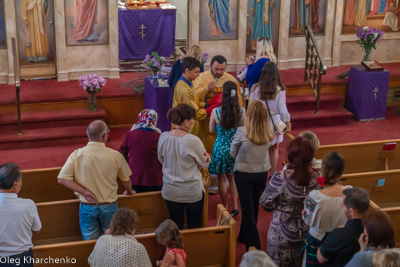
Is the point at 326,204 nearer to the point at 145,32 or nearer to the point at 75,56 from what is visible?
the point at 75,56

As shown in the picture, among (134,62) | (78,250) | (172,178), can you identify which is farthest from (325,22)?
(78,250)

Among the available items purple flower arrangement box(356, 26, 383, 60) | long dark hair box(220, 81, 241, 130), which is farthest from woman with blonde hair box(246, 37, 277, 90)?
purple flower arrangement box(356, 26, 383, 60)

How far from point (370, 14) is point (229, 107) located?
21.6ft

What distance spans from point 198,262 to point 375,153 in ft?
9.96

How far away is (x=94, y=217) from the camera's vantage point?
20.0 ft

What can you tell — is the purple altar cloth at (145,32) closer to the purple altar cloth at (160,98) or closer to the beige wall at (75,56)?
the beige wall at (75,56)

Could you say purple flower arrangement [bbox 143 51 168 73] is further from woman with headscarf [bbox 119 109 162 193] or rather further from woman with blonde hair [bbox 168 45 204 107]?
woman with headscarf [bbox 119 109 162 193]

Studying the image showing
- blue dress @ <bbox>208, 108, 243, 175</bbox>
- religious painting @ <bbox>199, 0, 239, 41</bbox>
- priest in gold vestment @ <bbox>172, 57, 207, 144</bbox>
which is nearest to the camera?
blue dress @ <bbox>208, 108, 243, 175</bbox>

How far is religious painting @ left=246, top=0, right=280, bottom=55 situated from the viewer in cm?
1208

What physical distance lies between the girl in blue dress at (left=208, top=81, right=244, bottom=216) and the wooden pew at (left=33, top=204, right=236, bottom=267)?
4.32ft

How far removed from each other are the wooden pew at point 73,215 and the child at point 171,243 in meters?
1.19

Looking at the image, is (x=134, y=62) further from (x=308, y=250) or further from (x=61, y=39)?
(x=308, y=250)

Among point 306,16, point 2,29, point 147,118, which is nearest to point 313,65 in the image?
point 306,16

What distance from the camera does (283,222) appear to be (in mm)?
5746
